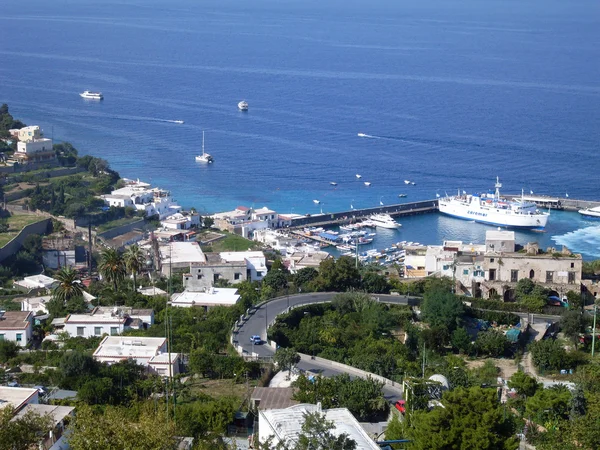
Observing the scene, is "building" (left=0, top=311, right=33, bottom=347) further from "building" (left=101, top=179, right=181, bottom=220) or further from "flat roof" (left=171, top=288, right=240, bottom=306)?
"building" (left=101, top=179, right=181, bottom=220)

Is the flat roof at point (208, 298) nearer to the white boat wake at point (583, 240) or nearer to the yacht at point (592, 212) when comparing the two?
the white boat wake at point (583, 240)

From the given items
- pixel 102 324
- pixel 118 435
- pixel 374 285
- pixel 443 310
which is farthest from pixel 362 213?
pixel 118 435

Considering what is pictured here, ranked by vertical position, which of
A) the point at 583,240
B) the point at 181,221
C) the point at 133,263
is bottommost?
the point at 583,240

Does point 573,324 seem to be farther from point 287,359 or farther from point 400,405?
point 400,405

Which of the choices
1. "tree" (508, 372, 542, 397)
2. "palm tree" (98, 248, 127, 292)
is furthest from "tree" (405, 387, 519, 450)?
"palm tree" (98, 248, 127, 292)

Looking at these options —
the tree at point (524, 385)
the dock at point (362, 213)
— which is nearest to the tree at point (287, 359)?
the tree at point (524, 385)
